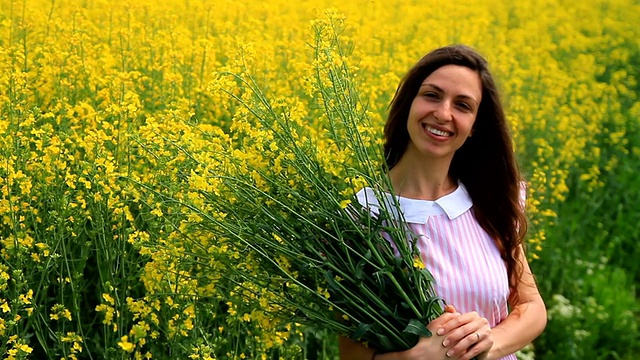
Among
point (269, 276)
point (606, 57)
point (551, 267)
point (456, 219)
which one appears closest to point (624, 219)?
point (551, 267)

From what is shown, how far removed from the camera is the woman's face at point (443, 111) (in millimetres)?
2656

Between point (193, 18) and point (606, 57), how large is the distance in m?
3.52

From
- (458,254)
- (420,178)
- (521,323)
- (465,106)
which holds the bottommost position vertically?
(521,323)

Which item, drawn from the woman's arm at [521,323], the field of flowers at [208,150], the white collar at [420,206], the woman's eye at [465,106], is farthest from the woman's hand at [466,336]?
the woman's eye at [465,106]

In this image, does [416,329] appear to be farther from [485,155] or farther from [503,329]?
[485,155]

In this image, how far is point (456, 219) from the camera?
109 inches

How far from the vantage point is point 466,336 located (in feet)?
8.04

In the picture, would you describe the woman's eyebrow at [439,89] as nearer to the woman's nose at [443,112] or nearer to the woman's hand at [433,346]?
the woman's nose at [443,112]

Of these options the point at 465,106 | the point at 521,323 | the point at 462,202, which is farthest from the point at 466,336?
the point at 465,106

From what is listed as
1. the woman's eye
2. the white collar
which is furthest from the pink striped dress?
the woman's eye

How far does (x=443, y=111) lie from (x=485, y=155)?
37 cm

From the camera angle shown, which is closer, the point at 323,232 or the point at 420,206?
the point at 323,232

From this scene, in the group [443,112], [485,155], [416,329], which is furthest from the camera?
[485,155]

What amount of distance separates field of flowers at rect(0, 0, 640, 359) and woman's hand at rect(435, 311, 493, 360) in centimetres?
46
